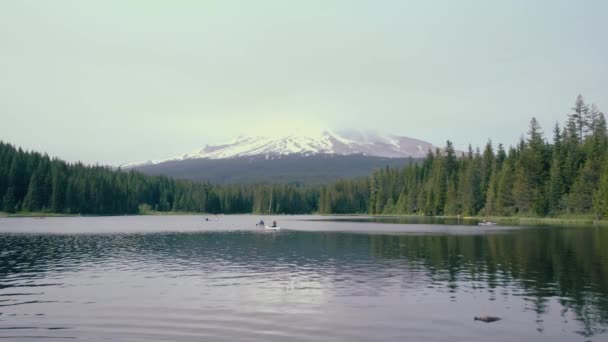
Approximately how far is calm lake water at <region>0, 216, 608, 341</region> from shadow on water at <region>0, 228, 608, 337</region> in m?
0.14

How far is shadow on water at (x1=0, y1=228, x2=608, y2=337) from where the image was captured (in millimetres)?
38000

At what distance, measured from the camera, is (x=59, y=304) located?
32781 millimetres

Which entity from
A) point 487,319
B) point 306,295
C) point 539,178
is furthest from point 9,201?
point 487,319

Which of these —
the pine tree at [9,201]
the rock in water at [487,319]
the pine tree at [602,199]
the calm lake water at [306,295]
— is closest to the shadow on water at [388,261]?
the calm lake water at [306,295]

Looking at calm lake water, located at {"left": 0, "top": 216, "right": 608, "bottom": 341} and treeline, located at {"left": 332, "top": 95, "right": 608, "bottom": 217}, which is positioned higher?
treeline, located at {"left": 332, "top": 95, "right": 608, "bottom": 217}

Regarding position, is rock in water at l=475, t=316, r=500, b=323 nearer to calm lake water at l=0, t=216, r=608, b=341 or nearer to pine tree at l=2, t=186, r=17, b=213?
calm lake water at l=0, t=216, r=608, b=341

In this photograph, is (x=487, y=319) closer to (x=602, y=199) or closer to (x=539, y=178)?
(x=602, y=199)

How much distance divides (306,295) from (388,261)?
64.9ft

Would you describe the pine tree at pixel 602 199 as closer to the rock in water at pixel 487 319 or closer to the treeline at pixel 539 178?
the treeline at pixel 539 178

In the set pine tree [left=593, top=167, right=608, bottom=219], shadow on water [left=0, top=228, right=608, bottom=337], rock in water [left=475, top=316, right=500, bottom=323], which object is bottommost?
rock in water [left=475, top=316, right=500, bottom=323]

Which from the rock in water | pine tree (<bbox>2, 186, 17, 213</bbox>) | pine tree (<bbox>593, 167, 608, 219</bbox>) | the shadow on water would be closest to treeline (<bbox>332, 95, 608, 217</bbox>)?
pine tree (<bbox>593, 167, 608, 219</bbox>)

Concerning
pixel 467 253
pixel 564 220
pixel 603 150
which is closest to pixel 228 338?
pixel 467 253

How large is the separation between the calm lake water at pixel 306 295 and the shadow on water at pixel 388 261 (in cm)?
14

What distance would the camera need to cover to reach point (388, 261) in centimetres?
5394
